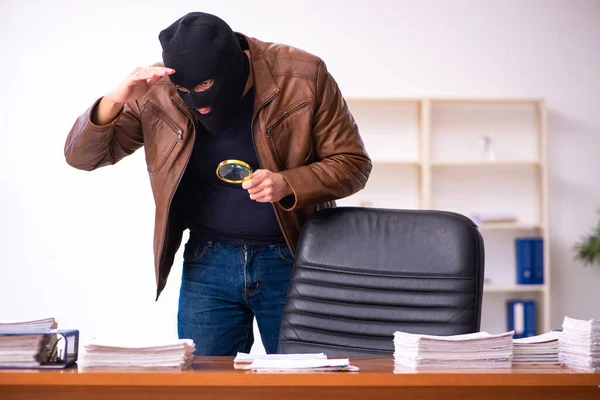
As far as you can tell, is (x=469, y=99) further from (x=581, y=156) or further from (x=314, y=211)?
(x=314, y=211)

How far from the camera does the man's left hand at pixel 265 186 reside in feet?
6.53

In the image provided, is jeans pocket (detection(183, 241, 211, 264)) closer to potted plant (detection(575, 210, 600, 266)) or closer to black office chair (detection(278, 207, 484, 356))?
black office chair (detection(278, 207, 484, 356))

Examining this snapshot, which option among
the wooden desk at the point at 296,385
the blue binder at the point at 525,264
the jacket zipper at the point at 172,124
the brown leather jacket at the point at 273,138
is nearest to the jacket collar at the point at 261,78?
the brown leather jacket at the point at 273,138

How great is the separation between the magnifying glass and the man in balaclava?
7.2 inches

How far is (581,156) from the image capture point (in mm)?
5406

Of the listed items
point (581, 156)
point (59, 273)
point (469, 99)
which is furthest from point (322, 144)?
point (581, 156)

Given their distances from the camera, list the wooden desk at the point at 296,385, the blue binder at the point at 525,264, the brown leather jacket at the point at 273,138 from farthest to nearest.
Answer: the blue binder at the point at 525,264 → the brown leather jacket at the point at 273,138 → the wooden desk at the point at 296,385

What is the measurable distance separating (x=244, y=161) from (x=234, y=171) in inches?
10.4

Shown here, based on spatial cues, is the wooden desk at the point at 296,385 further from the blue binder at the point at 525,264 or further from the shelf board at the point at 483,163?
the blue binder at the point at 525,264

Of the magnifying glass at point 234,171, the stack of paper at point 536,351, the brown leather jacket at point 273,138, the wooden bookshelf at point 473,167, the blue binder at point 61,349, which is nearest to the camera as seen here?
the blue binder at point 61,349

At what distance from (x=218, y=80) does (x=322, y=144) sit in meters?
0.41

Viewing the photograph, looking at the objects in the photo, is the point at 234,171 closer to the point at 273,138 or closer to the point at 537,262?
the point at 273,138

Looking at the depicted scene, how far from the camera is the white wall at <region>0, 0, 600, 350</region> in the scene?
506cm

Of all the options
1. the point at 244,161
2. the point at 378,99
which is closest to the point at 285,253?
the point at 244,161
